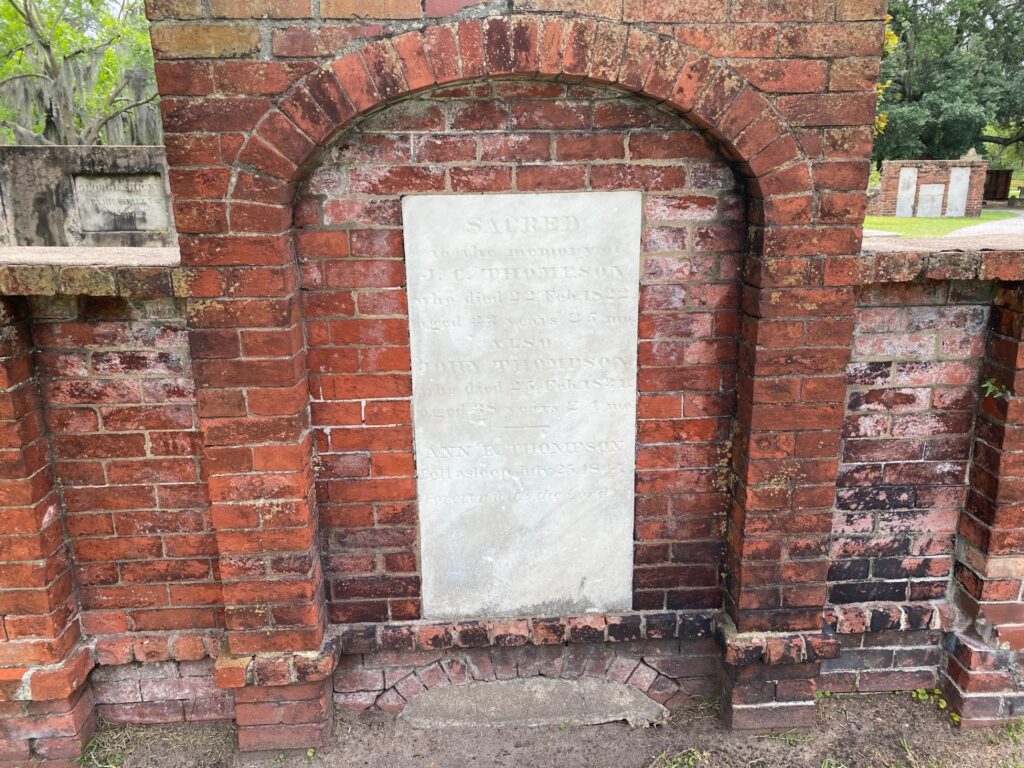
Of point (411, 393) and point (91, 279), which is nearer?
point (91, 279)

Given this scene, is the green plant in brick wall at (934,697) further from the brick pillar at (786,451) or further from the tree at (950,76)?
the tree at (950,76)

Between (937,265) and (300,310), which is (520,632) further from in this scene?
(937,265)

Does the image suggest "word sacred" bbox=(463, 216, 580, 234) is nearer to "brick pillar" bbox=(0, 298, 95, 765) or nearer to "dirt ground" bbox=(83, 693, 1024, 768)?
"brick pillar" bbox=(0, 298, 95, 765)

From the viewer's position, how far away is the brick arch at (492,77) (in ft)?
7.13

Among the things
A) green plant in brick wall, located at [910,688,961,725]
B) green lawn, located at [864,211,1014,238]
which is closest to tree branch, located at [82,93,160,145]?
green lawn, located at [864,211,1014,238]

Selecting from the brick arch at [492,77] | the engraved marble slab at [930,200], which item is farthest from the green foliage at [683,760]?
the engraved marble slab at [930,200]

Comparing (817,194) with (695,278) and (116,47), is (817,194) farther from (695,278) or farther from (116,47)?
(116,47)

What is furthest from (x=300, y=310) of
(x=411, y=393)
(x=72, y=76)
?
(x=72, y=76)

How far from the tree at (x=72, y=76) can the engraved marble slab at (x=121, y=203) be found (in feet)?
27.6

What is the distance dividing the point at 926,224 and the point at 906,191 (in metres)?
3.45

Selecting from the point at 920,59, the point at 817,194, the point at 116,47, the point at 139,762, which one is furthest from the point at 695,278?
the point at 920,59

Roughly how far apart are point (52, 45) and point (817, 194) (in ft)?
58.6

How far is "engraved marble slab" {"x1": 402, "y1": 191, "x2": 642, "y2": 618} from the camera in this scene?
2.50 meters

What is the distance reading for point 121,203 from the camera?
8250 millimetres
